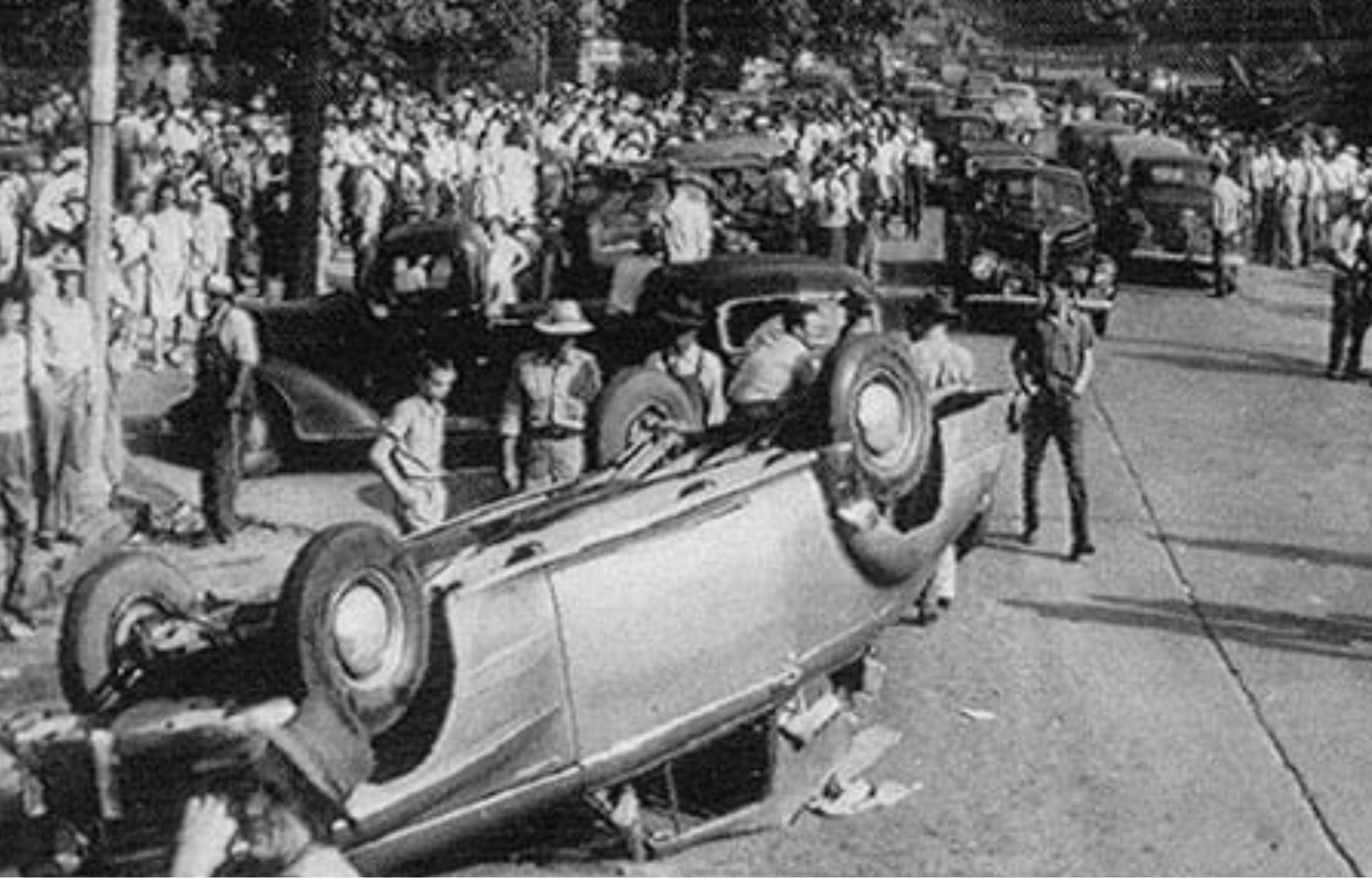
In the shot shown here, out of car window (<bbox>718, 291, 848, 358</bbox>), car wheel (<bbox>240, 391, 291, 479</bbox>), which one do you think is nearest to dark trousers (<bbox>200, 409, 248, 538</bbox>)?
car wheel (<bbox>240, 391, 291, 479</bbox>)

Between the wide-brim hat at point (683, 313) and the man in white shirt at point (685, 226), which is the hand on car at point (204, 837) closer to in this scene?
the wide-brim hat at point (683, 313)

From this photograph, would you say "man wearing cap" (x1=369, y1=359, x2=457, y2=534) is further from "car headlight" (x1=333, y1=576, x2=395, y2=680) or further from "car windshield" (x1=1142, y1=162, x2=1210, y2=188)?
"car windshield" (x1=1142, y1=162, x2=1210, y2=188)

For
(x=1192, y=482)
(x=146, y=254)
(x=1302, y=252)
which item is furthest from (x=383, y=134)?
(x=1192, y=482)

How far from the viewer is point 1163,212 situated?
2619 centimetres

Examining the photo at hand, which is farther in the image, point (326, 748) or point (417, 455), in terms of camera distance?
point (417, 455)

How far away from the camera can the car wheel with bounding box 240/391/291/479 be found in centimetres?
1561

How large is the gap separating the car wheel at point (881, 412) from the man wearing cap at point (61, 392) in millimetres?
5340

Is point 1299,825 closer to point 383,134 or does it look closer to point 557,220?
point 557,220

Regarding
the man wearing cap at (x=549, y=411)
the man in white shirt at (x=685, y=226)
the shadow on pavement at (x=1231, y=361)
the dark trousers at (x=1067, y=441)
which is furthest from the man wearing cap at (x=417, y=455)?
the shadow on pavement at (x=1231, y=361)

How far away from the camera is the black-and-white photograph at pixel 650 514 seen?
7836 mm

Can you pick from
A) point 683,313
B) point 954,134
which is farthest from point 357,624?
point 954,134

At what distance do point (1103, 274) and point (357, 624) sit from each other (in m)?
16.1

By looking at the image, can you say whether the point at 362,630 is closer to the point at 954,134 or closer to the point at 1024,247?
the point at 1024,247

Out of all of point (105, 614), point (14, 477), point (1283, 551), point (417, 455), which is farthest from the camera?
point (1283, 551)
